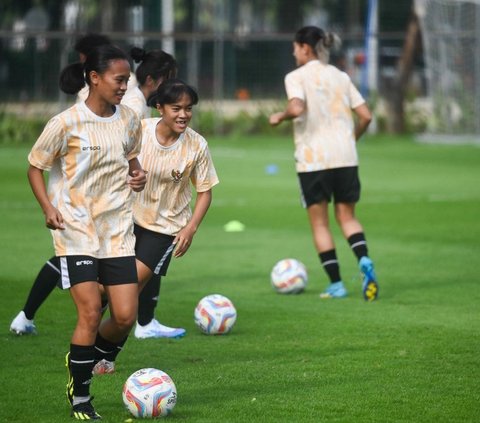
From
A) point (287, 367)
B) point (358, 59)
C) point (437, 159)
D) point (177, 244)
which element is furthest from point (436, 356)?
point (358, 59)

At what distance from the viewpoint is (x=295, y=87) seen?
35.8 ft

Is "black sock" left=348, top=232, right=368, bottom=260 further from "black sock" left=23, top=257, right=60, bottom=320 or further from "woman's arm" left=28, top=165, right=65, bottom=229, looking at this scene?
"woman's arm" left=28, top=165, right=65, bottom=229

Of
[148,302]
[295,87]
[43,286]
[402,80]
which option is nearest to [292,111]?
[295,87]

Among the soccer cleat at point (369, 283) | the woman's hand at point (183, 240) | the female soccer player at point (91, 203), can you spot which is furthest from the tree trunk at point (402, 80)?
the female soccer player at point (91, 203)

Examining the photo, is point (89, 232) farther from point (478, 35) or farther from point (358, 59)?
point (358, 59)

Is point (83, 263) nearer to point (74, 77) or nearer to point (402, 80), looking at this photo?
point (74, 77)

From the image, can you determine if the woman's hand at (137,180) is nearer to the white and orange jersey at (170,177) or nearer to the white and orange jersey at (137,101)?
the white and orange jersey at (170,177)

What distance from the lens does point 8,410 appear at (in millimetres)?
6844

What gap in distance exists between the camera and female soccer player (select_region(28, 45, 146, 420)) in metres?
6.62

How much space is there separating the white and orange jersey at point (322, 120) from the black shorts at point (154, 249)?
10.2ft

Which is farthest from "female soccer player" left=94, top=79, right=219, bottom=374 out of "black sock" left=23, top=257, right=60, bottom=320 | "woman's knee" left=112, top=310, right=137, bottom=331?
"black sock" left=23, top=257, right=60, bottom=320

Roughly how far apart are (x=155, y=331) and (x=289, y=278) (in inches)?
86.4

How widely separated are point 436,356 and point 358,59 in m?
26.6

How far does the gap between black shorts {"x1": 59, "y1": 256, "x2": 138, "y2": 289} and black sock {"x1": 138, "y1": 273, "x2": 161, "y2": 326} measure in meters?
2.21
